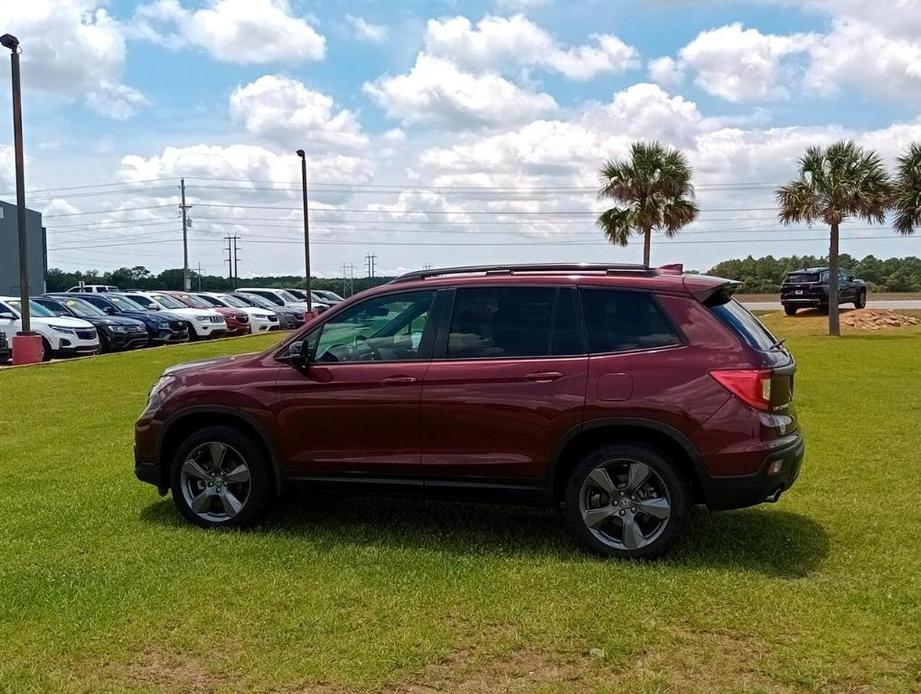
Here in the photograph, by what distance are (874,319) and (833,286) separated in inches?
167

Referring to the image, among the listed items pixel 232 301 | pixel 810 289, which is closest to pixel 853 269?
pixel 810 289

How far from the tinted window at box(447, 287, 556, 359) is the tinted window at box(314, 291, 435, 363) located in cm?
24

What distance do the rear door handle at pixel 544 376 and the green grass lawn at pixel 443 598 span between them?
1064 mm

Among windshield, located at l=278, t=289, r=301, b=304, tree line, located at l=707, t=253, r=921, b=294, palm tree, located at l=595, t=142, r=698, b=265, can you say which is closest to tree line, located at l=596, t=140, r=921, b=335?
palm tree, located at l=595, t=142, r=698, b=265

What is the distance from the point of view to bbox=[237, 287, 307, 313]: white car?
38.5m

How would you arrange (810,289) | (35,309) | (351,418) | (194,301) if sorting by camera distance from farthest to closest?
(810,289) → (194,301) → (35,309) → (351,418)

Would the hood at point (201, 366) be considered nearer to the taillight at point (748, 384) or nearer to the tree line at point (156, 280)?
the taillight at point (748, 384)

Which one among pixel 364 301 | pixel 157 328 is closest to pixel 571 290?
pixel 364 301

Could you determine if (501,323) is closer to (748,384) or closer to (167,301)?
(748,384)

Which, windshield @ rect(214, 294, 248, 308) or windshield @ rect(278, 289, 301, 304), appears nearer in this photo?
windshield @ rect(214, 294, 248, 308)

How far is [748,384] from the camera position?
5020 mm

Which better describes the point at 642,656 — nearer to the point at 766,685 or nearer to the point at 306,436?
the point at 766,685

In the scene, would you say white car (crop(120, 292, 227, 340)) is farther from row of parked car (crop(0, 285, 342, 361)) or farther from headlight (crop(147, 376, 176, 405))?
headlight (crop(147, 376, 176, 405))

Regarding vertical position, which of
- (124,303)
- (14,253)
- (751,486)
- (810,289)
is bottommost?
(751,486)
